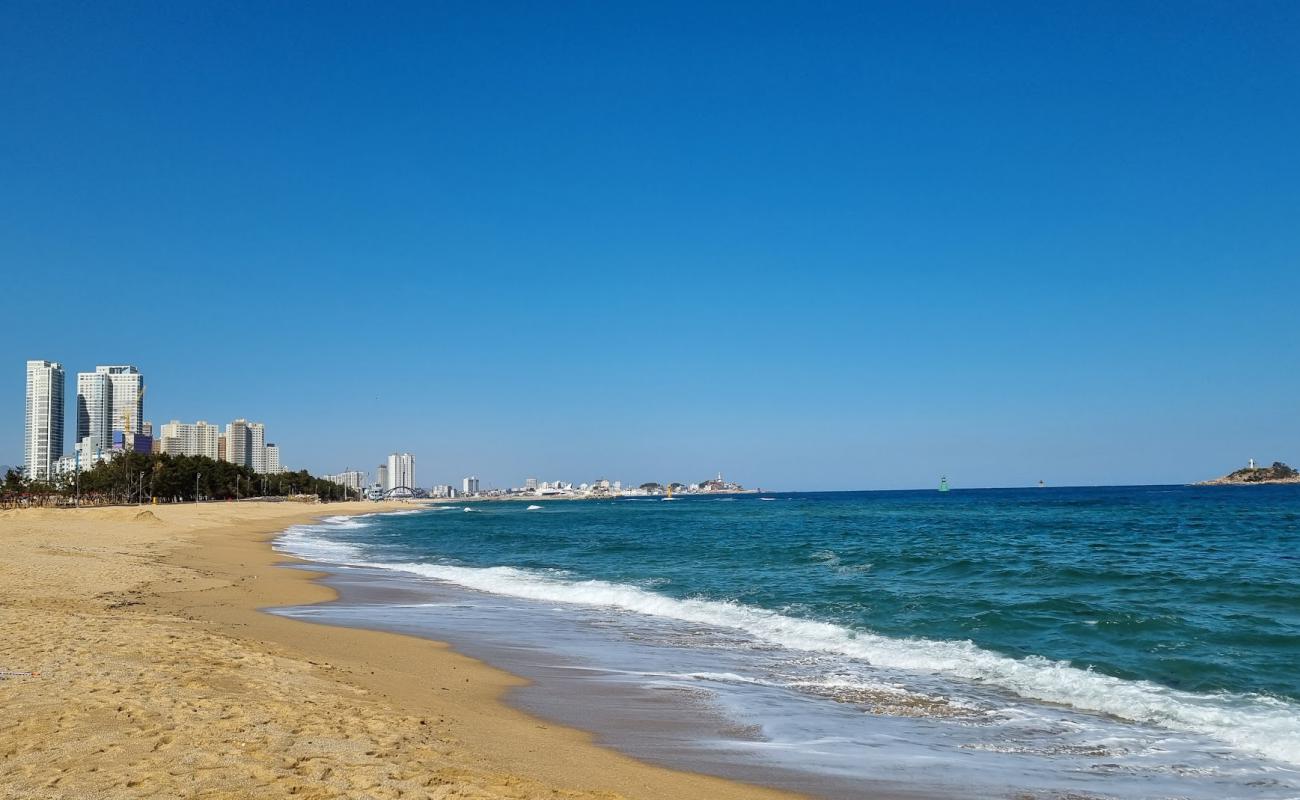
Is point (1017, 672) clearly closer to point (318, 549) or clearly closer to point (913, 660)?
point (913, 660)

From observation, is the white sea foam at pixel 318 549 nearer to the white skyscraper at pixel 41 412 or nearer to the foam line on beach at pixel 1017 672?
the foam line on beach at pixel 1017 672

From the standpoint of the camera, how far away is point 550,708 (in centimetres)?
916

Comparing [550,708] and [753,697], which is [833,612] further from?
[550,708]

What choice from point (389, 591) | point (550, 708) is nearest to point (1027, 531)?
point (389, 591)

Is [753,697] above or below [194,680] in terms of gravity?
below

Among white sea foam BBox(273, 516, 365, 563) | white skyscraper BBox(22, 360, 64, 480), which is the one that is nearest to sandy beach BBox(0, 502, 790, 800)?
white sea foam BBox(273, 516, 365, 563)

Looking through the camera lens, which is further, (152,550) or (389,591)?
(152,550)

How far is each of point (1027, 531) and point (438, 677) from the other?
3954cm

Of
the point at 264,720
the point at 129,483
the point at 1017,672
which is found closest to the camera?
the point at 264,720

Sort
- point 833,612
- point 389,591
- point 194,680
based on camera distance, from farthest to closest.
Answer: point 389,591, point 833,612, point 194,680

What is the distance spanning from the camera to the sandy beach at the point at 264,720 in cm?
557

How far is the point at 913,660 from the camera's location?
12461 millimetres

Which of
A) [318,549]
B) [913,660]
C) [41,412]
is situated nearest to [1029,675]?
[913,660]

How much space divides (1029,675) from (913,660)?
5.56 ft
